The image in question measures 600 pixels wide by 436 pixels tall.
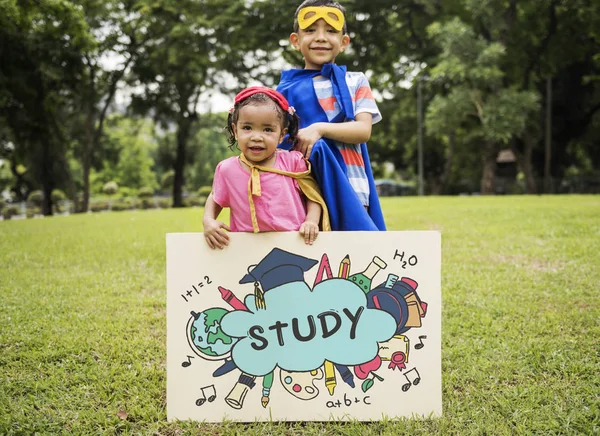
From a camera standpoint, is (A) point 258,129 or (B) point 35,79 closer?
(A) point 258,129

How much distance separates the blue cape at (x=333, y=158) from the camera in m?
2.47

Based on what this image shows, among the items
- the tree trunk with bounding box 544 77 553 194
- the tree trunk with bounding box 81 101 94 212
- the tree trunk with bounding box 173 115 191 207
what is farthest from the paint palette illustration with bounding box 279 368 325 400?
the tree trunk with bounding box 544 77 553 194

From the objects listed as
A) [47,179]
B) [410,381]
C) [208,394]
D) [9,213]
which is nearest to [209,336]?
[208,394]

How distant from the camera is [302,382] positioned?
7.91 feet

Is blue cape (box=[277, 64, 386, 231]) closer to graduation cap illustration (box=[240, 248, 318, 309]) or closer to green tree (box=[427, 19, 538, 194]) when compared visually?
graduation cap illustration (box=[240, 248, 318, 309])

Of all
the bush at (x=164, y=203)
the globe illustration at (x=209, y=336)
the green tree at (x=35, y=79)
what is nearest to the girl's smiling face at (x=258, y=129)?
the globe illustration at (x=209, y=336)

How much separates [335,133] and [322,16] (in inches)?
23.4

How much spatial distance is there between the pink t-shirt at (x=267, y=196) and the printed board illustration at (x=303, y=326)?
0.11 meters

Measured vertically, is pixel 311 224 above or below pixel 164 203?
above

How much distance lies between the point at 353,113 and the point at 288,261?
2.66ft

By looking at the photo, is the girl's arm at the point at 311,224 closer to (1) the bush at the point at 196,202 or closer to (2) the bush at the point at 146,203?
(1) the bush at the point at 196,202

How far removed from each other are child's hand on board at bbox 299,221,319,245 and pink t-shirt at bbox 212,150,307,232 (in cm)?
12

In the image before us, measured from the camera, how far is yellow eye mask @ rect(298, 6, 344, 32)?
8.51ft

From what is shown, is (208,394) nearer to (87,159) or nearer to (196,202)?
(87,159)
